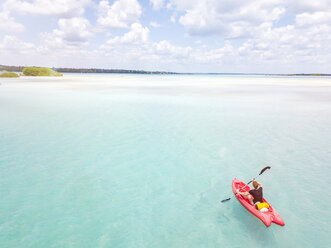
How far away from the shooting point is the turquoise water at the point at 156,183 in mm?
7051

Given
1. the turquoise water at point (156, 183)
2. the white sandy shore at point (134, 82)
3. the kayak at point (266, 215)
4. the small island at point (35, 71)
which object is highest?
the small island at point (35, 71)

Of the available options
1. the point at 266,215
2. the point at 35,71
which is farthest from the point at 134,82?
the point at 266,215

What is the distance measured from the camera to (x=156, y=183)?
33.3 feet

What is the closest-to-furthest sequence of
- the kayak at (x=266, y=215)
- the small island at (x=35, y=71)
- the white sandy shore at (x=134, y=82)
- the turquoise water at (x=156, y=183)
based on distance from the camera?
the kayak at (x=266, y=215) < the turquoise water at (x=156, y=183) < the white sandy shore at (x=134, y=82) < the small island at (x=35, y=71)

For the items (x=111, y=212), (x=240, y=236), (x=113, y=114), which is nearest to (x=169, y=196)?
(x=111, y=212)

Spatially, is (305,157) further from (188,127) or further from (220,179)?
(188,127)

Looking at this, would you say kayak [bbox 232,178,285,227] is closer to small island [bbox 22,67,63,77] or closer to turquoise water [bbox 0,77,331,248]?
turquoise water [bbox 0,77,331,248]

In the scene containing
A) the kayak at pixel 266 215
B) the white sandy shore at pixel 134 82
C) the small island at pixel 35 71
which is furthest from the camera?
the small island at pixel 35 71

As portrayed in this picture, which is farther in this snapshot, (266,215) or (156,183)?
(156,183)

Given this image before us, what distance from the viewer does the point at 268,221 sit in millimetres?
6750

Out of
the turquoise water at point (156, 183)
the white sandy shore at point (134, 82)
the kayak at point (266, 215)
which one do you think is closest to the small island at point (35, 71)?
the white sandy shore at point (134, 82)

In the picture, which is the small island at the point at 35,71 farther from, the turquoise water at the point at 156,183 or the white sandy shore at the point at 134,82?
the turquoise water at the point at 156,183

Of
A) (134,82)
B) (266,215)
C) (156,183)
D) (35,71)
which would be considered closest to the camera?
(266,215)

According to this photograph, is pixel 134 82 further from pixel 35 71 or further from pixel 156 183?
pixel 156 183
